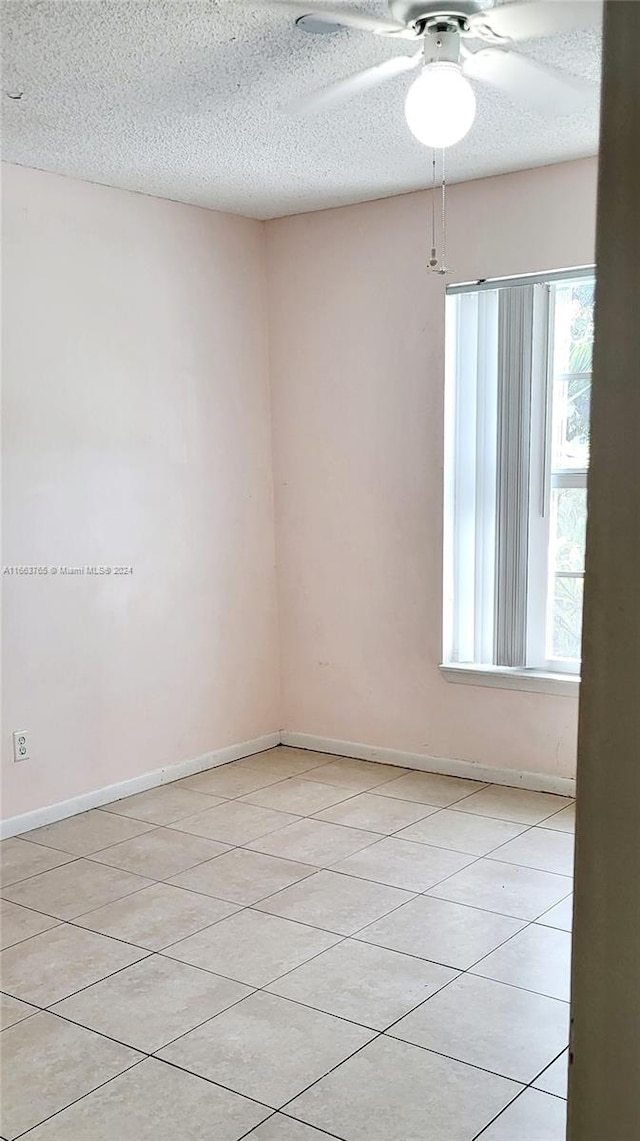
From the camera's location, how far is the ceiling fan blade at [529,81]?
2.60m

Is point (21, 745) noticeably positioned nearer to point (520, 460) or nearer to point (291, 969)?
point (291, 969)

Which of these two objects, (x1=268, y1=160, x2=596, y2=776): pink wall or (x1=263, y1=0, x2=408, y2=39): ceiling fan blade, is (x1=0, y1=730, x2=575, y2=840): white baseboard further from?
(x1=263, y1=0, x2=408, y2=39): ceiling fan blade

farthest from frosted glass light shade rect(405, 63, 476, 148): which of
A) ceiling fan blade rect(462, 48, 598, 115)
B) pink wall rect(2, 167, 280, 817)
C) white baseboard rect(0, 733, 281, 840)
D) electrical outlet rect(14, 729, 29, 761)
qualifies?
white baseboard rect(0, 733, 281, 840)

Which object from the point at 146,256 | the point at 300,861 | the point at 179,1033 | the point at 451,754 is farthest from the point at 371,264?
the point at 179,1033

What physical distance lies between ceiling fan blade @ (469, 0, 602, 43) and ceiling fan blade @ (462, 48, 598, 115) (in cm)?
10

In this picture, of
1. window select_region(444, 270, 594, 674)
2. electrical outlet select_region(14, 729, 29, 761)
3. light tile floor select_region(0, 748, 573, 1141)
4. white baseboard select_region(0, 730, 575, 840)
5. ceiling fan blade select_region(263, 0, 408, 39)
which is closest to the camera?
light tile floor select_region(0, 748, 573, 1141)

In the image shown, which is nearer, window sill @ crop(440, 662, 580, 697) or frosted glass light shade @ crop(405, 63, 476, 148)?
frosted glass light shade @ crop(405, 63, 476, 148)

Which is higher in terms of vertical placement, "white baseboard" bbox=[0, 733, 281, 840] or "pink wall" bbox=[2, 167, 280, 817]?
"pink wall" bbox=[2, 167, 280, 817]

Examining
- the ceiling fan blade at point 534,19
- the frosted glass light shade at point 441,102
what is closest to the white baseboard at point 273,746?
the frosted glass light shade at point 441,102

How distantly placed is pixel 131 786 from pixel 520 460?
81.2 inches

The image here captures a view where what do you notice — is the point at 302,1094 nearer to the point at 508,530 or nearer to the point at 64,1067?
the point at 64,1067

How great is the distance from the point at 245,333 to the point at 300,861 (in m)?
2.40

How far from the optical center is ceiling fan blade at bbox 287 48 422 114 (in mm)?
2598

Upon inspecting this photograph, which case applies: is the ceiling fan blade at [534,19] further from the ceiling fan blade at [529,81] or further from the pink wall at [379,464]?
the pink wall at [379,464]
